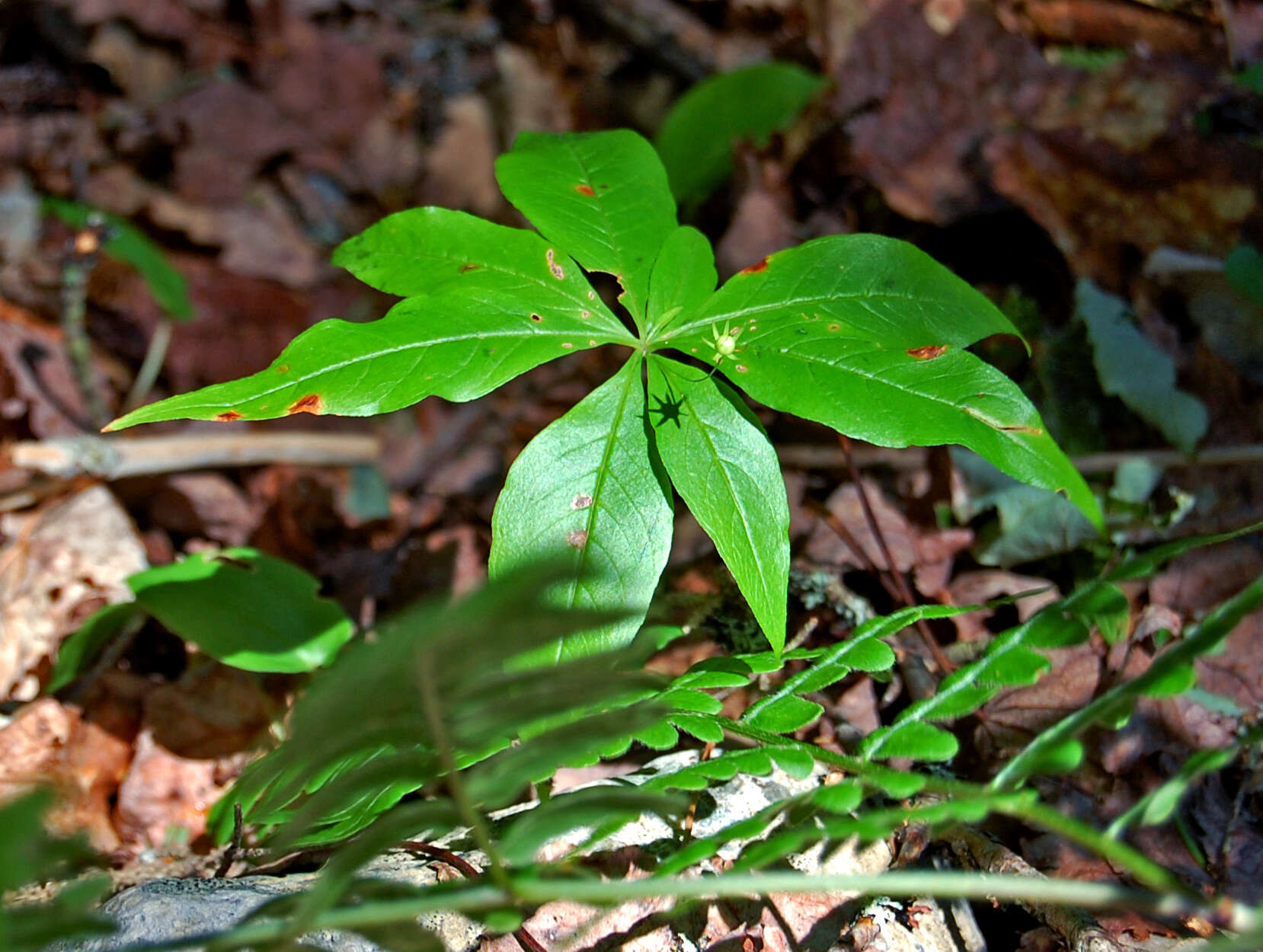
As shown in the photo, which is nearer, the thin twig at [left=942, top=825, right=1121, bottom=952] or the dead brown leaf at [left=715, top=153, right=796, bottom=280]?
the thin twig at [left=942, top=825, right=1121, bottom=952]

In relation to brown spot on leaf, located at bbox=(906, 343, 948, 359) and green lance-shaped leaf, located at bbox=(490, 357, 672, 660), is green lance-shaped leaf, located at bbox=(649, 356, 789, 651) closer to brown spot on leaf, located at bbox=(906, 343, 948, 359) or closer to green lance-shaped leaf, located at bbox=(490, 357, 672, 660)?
green lance-shaped leaf, located at bbox=(490, 357, 672, 660)

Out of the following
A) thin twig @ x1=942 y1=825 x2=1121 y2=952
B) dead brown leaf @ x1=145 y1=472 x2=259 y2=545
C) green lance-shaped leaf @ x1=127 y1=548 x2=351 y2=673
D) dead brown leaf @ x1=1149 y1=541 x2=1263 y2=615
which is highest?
dead brown leaf @ x1=1149 y1=541 x2=1263 y2=615

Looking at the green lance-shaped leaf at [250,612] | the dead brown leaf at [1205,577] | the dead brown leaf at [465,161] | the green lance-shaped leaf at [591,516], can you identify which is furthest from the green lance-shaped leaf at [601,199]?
the dead brown leaf at [465,161]

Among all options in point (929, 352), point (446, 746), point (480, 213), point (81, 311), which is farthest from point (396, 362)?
point (480, 213)

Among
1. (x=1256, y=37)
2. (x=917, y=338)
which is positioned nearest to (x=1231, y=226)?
(x=1256, y=37)

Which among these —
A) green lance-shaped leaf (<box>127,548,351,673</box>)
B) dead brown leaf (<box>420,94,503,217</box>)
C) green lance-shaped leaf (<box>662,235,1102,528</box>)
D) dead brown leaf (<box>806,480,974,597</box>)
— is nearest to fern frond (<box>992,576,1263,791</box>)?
green lance-shaped leaf (<box>662,235,1102,528</box>)

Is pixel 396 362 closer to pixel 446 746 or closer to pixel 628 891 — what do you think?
pixel 446 746

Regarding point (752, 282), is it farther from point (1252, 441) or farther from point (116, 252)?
point (116, 252)
